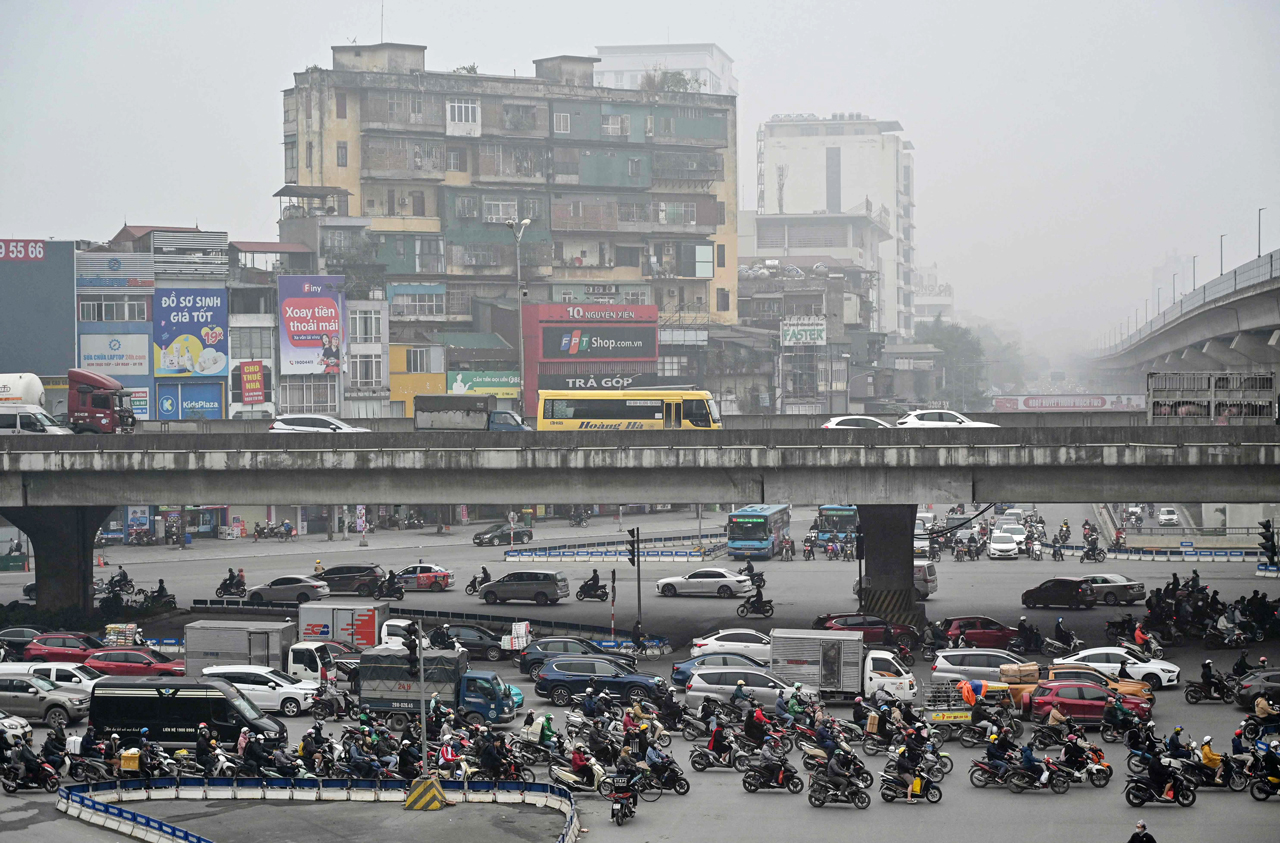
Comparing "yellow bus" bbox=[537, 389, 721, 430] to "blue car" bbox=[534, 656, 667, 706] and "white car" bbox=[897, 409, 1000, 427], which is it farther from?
"blue car" bbox=[534, 656, 667, 706]

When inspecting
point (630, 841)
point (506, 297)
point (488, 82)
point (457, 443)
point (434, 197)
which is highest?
point (488, 82)

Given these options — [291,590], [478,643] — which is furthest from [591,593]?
[478,643]

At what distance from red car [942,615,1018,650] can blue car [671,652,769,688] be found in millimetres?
7266

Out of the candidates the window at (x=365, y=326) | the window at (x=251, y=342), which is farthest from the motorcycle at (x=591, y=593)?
the window at (x=365, y=326)

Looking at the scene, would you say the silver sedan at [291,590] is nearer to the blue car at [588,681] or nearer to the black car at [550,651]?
the black car at [550,651]

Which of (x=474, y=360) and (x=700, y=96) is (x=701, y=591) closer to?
(x=474, y=360)

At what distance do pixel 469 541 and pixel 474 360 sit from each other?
1175 inches

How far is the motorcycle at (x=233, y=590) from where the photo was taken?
4894 centimetres

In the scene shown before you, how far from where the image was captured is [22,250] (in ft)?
243

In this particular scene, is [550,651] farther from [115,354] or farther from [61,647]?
[115,354]

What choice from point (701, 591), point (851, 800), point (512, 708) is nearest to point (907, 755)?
point (851, 800)

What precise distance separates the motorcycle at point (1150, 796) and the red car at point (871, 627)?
13842 millimetres

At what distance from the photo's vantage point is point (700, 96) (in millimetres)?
125750

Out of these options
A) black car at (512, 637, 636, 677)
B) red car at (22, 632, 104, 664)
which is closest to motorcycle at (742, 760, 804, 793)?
black car at (512, 637, 636, 677)
